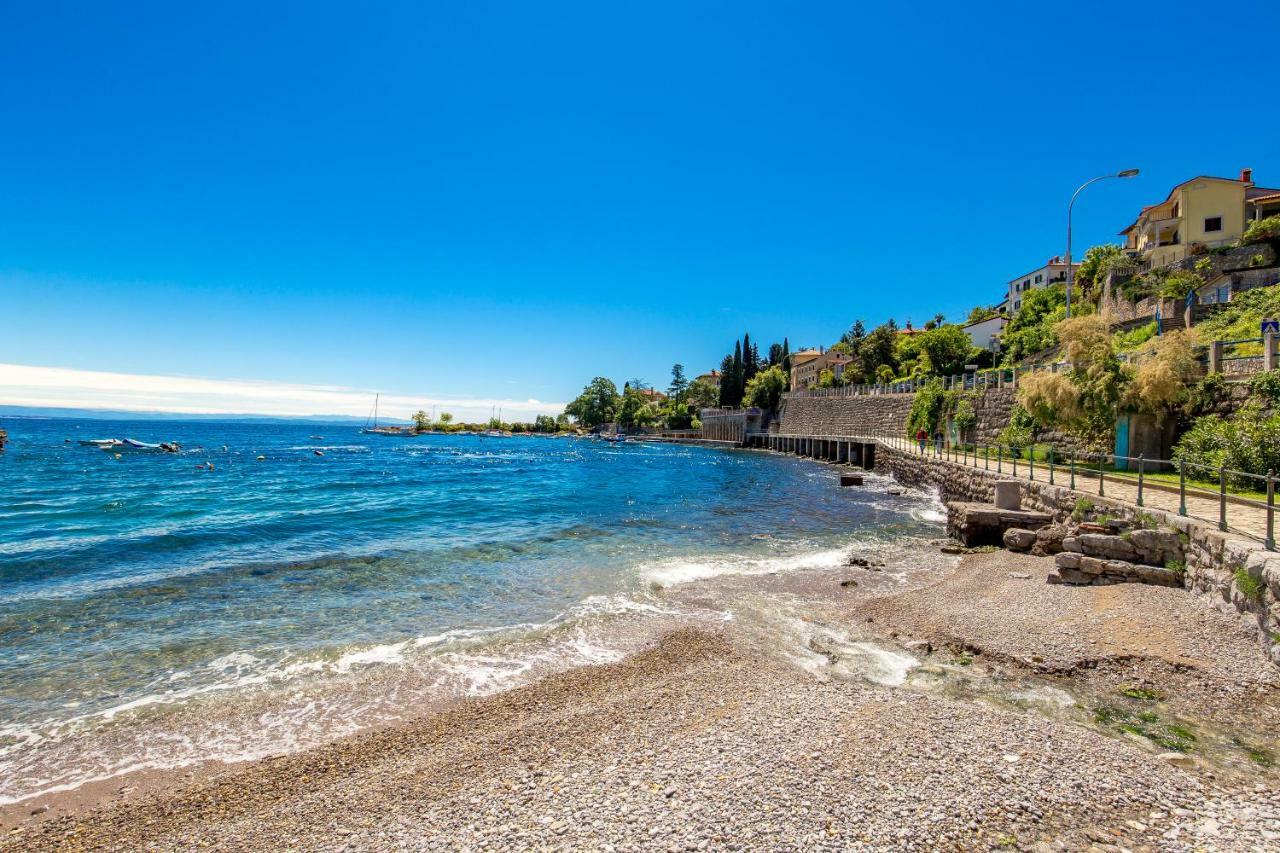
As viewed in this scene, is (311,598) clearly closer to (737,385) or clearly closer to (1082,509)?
(1082,509)

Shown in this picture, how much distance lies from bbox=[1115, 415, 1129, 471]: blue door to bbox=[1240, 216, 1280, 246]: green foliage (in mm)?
29726

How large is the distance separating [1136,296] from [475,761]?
49.5m

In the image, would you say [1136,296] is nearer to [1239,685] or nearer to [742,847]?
[1239,685]

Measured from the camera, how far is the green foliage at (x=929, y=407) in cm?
3952

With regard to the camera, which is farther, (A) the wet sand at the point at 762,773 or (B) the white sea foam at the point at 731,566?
(B) the white sea foam at the point at 731,566

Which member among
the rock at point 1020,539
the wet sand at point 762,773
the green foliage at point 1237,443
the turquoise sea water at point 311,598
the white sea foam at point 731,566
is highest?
the green foliage at point 1237,443

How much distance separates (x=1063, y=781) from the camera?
4.78m

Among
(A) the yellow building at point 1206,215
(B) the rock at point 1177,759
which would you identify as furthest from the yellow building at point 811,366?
(B) the rock at point 1177,759

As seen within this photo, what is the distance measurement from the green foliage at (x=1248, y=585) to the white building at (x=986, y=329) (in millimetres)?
60622

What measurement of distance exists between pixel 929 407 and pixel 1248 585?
35.4 meters

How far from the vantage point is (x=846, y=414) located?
2357 inches

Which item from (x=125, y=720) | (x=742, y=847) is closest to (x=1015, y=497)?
(x=742, y=847)

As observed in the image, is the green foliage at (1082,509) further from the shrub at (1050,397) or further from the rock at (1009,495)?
the shrub at (1050,397)

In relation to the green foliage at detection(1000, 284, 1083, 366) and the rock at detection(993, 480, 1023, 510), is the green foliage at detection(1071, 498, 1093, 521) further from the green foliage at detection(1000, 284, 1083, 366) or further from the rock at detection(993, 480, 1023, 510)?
the green foliage at detection(1000, 284, 1083, 366)
